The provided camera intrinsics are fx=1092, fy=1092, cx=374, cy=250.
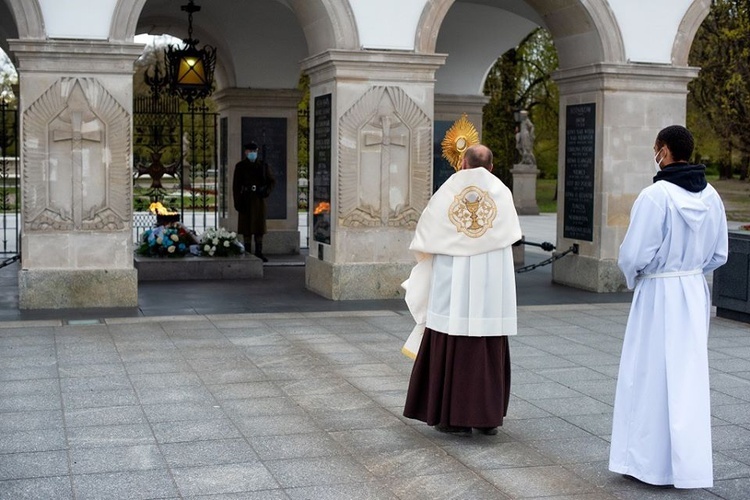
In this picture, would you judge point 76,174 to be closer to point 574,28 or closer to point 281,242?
point 574,28

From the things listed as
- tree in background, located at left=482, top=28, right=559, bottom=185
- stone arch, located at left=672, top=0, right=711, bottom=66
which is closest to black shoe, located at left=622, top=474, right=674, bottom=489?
stone arch, located at left=672, top=0, right=711, bottom=66

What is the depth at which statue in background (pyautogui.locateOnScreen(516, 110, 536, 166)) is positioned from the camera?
35.6 metres

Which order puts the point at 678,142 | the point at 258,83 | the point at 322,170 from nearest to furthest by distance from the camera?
the point at 678,142, the point at 322,170, the point at 258,83

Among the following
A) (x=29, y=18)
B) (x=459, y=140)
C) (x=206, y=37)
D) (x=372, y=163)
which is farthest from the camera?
(x=206, y=37)

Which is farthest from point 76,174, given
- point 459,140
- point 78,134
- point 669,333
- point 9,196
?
point 9,196

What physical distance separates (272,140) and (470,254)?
11.6 m

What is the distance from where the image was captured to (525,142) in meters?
35.9

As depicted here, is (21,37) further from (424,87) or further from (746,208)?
(746,208)

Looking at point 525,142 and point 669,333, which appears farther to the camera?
point 525,142

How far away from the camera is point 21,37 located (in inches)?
426

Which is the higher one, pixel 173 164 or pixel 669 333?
pixel 173 164

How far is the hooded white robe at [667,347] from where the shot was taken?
5160mm

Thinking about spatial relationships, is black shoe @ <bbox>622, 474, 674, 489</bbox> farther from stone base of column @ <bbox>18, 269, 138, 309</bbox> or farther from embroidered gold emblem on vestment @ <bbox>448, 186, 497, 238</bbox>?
stone base of column @ <bbox>18, 269, 138, 309</bbox>

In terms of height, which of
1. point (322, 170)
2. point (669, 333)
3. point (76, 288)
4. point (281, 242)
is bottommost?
point (76, 288)
